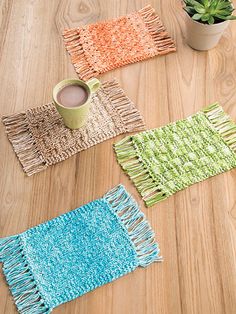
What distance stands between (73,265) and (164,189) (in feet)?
0.79

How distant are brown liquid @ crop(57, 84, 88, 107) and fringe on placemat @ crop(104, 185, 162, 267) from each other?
0.65 ft

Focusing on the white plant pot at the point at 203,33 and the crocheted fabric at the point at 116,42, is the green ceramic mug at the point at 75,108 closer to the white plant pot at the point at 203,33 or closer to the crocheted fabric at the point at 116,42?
the crocheted fabric at the point at 116,42

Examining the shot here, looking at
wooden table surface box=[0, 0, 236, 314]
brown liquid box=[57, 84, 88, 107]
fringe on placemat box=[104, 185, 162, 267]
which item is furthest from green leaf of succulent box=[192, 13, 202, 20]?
fringe on placemat box=[104, 185, 162, 267]

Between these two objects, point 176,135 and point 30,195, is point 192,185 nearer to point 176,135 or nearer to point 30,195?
point 176,135

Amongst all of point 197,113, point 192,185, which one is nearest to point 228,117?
point 197,113

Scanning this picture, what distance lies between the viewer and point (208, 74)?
1.03 m

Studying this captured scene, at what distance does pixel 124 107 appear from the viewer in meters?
0.96

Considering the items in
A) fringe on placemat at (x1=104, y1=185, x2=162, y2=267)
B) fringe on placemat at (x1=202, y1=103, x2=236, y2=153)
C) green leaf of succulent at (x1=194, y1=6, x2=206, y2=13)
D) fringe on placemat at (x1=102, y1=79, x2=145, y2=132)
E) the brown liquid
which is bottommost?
fringe on placemat at (x1=104, y1=185, x2=162, y2=267)

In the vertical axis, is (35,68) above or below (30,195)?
above

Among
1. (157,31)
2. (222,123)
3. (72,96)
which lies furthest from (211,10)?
(72,96)

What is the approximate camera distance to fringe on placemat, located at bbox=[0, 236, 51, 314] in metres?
0.73

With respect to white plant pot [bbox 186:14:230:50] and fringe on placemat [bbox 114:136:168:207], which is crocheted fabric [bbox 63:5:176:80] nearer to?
white plant pot [bbox 186:14:230:50]

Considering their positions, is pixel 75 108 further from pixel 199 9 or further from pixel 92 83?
pixel 199 9

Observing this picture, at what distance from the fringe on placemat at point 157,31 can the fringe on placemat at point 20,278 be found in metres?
0.60
